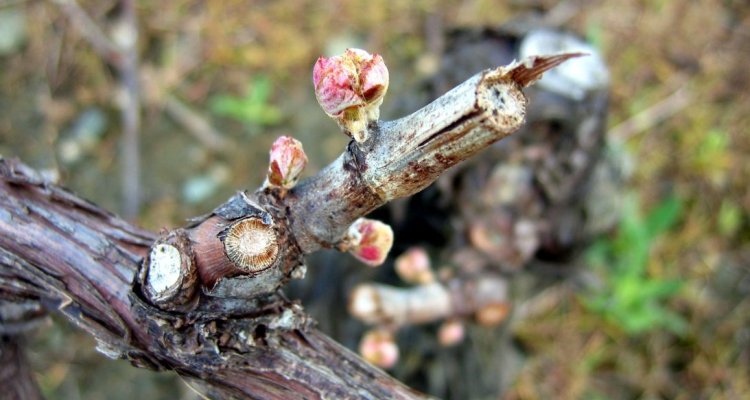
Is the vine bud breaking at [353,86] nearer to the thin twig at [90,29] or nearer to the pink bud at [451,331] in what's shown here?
the pink bud at [451,331]

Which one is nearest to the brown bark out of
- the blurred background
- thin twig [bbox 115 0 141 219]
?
the blurred background

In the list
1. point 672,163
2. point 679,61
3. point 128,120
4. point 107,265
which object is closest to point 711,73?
point 679,61

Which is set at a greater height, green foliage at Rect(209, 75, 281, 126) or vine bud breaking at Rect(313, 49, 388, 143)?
green foliage at Rect(209, 75, 281, 126)

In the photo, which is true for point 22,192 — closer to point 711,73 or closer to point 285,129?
point 285,129

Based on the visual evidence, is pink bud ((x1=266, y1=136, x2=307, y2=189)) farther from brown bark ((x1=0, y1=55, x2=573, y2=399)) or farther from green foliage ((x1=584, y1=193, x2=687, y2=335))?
green foliage ((x1=584, y1=193, x2=687, y2=335))

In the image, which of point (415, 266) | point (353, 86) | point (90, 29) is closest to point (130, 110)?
point (90, 29)
